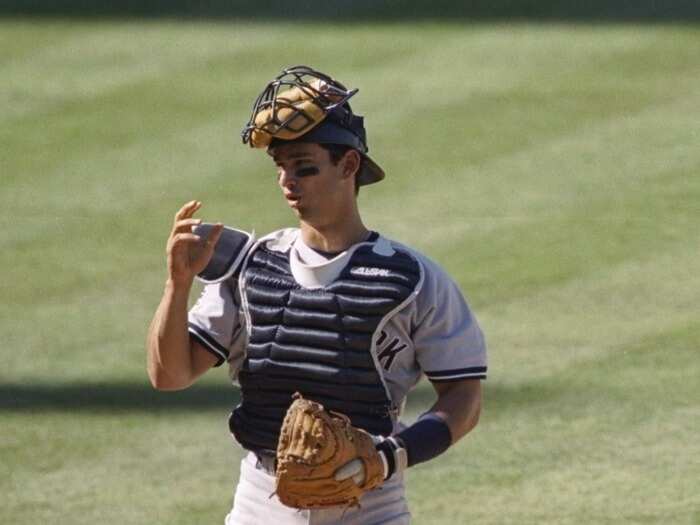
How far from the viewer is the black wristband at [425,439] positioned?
4.62 metres

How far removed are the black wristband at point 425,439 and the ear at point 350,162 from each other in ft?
2.17

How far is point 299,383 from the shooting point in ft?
15.6

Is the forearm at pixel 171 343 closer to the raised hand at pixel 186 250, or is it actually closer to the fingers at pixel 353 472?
the raised hand at pixel 186 250

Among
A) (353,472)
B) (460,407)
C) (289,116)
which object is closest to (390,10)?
(289,116)

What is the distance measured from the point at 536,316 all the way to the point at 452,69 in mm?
4405

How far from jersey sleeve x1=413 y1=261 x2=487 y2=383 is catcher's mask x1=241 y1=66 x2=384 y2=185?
0.39 metres

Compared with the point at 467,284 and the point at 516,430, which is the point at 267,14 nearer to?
the point at 467,284

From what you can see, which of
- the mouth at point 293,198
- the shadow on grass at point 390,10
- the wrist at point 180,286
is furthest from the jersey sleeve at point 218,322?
the shadow on grass at point 390,10

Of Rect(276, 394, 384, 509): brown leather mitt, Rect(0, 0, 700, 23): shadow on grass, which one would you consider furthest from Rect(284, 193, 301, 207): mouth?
Rect(0, 0, 700, 23): shadow on grass

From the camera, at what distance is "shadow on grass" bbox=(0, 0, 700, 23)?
1438 centimetres

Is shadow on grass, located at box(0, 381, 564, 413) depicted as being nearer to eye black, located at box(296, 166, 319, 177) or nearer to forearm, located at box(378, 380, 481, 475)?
forearm, located at box(378, 380, 481, 475)

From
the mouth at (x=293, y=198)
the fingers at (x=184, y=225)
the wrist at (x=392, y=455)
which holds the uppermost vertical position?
the mouth at (x=293, y=198)

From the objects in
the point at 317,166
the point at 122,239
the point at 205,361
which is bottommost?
the point at 122,239

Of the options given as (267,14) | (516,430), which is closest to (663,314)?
(516,430)
